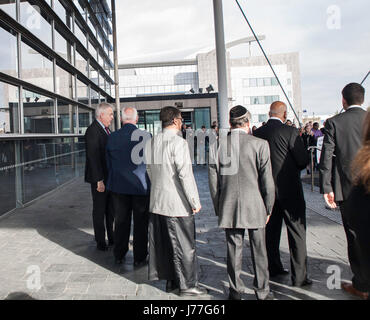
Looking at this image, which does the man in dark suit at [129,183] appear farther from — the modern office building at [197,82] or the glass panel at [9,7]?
the modern office building at [197,82]

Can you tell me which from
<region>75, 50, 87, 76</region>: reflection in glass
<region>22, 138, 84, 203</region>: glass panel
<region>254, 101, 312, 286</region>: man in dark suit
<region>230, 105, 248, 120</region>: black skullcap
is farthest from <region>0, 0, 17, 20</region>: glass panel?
<region>254, 101, 312, 286</region>: man in dark suit

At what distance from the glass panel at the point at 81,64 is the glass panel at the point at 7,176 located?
227 inches

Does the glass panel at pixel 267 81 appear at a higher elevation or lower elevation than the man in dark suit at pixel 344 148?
higher

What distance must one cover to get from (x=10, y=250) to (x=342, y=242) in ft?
14.9

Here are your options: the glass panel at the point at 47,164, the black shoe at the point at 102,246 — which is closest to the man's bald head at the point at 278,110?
the black shoe at the point at 102,246

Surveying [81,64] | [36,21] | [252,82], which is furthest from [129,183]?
[252,82]

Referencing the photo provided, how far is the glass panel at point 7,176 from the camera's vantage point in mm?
6918

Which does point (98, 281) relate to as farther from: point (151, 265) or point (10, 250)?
point (10, 250)

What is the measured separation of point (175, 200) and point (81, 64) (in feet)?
35.1

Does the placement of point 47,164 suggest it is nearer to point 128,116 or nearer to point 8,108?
point 8,108

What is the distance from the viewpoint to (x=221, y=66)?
4.75 m

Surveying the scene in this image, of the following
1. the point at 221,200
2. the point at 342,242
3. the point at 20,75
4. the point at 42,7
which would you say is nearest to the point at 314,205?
the point at 342,242

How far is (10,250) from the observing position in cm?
500

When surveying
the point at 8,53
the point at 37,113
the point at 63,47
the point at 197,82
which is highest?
the point at 197,82
